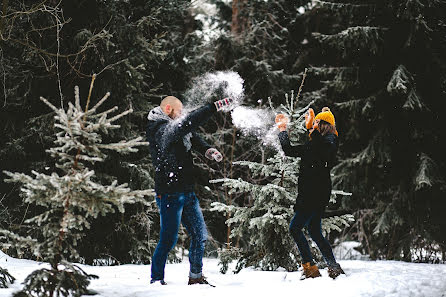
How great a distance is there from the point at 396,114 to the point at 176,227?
7633mm

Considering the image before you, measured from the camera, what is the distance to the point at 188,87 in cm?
1174

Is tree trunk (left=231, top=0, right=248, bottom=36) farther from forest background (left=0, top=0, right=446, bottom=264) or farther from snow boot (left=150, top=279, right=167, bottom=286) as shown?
snow boot (left=150, top=279, right=167, bottom=286)

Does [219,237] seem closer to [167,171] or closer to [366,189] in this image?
[366,189]

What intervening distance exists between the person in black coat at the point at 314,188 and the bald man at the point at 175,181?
1186 mm

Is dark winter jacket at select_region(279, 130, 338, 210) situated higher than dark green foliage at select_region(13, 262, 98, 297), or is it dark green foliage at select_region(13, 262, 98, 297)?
dark winter jacket at select_region(279, 130, 338, 210)

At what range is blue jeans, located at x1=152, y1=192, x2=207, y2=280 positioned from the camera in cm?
457

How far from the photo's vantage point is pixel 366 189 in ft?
34.9

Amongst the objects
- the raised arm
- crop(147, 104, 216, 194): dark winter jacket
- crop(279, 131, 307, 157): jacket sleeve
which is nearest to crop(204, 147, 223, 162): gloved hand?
crop(147, 104, 216, 194): dark winter jacket

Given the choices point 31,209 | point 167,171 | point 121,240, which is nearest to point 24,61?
point 31,209

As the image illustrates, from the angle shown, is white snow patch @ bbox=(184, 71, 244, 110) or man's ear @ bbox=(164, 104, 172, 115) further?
white snow patch @ bbox=(184, 71, 244, 110)

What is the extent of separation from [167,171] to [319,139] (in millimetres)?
2012

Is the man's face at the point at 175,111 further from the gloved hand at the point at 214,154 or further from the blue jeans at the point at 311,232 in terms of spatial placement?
the blue jeans at the point at 311,232

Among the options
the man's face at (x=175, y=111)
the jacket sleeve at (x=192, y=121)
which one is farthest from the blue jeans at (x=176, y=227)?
the man's face at (x=175, y=111)

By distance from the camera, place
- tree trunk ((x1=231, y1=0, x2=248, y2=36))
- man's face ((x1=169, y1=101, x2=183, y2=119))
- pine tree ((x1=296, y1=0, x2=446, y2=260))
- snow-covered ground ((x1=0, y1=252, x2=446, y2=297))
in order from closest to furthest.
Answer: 1. snow-covered ground ((x1=0, y1=252, x2=446, y2=297))
2. man's face ((x1=169, y1=101, x2=183, y2=119))
3. pine tree ((x1=296, y1=0, x2=446, y2=260))
4. tree trunk ((x1=231, y1=0, x2=248, y2=36))
